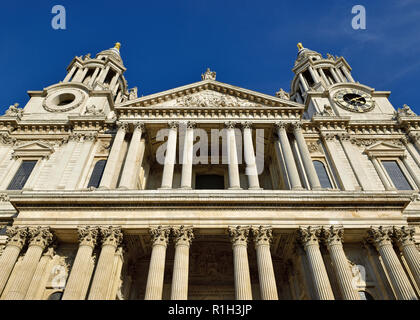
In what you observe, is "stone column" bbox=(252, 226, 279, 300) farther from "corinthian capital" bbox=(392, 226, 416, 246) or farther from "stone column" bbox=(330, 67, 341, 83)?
"stone column" bbox=(330, 67, 341, 83)

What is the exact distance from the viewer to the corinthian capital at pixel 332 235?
15.4 metres

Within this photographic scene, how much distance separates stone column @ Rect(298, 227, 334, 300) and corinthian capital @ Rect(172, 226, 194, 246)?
18.2ft

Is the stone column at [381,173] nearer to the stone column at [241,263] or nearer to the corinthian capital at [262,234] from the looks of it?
the corinthian capital at [262,234]

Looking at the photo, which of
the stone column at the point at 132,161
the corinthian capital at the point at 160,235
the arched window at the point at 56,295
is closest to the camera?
the arched window at the point at 56,295

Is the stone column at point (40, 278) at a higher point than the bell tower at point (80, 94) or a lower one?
lower

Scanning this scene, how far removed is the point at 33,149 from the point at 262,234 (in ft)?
59.4

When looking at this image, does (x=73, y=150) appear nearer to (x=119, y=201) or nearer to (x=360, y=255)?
(x=119, y=201)

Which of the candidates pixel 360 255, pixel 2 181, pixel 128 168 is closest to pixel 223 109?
pixel 128 168

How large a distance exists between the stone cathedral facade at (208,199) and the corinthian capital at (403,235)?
0.08 m

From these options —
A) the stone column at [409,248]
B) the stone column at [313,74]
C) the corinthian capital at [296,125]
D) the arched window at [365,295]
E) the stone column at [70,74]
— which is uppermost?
the stone column at [313,74]

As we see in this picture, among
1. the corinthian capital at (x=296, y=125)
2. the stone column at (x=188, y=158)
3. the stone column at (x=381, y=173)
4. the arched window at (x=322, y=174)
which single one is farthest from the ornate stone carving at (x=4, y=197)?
the stone column at (x=381, y=173)

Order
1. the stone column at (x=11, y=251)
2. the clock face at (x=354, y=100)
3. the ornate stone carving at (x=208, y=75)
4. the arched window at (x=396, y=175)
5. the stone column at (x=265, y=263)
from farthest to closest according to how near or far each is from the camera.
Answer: the clock face at (x=354, y=100)
the ornate stone carving at (x=208, y=75)
the arched window at (x=396, y=175)
the stone column at (x=11, y=251)
the stone column at (x=265, y=263)

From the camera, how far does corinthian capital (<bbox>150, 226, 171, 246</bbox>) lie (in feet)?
50.2

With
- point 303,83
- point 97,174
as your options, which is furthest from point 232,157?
point 303,83
